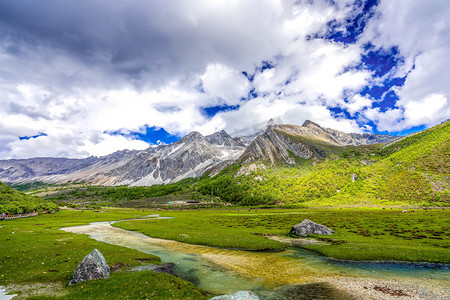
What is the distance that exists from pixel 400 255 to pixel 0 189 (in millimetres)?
216432

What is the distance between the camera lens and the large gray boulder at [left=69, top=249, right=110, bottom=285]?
911 inches

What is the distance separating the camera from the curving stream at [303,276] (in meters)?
22.7

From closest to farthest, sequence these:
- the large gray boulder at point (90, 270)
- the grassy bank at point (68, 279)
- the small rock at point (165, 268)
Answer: the grassy bank at point (68, 279)
the large gray boulder at point (90, 270)
the small rock at point (165, 268)

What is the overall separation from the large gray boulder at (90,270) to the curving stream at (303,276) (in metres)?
10.1

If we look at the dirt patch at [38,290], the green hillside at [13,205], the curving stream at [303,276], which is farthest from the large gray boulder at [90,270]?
the green hillside at [13,205]

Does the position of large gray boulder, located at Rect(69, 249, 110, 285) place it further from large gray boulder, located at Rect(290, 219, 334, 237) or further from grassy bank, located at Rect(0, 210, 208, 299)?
large gray boulder, located at Rect(290, 219, 334, 237)

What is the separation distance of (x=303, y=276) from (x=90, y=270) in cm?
2805

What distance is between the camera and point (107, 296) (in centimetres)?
1944

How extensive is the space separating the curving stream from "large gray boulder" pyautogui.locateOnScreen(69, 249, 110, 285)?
10076mm

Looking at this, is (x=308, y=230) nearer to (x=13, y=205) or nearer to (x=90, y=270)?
(x=90, y=270)

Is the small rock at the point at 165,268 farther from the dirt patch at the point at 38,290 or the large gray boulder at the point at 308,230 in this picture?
the large gray boulder at the point at 308,230

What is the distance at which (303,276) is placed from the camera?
27.8 meters

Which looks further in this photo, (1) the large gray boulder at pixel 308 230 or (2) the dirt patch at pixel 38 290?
(1) the large gray boulder at pixel 308 230

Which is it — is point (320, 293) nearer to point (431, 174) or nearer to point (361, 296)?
point (361, 296)
